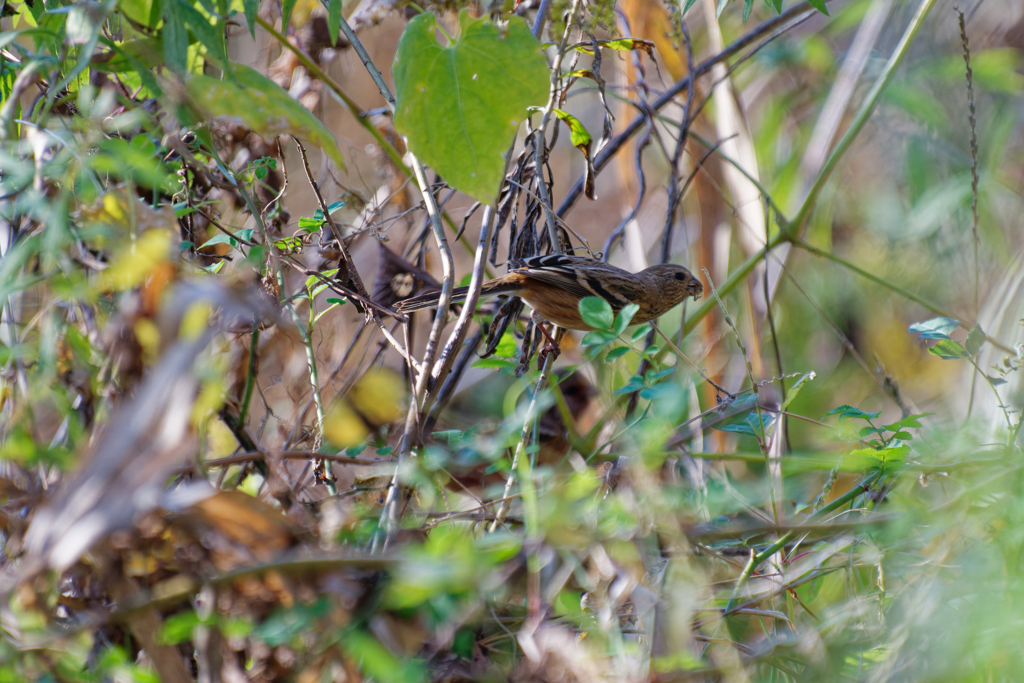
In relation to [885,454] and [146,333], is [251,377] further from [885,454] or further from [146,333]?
[885,454]

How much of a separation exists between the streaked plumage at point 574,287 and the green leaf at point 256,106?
2.90 ft

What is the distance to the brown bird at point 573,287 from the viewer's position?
2.50 m

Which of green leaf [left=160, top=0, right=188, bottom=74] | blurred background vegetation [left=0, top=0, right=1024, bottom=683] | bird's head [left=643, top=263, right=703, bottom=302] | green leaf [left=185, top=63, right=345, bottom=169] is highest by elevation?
bird's head [left=643, top=263, right=703, bottom=302]

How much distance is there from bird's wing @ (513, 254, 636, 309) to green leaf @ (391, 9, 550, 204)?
754 mm

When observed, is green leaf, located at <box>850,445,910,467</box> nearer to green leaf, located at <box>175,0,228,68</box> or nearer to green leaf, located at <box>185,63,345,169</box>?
green leaf, located at <box>185,63,345,169</box>

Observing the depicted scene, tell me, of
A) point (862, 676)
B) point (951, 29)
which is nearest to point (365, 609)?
point (862, 676)

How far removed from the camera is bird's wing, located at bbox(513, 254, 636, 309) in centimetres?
253

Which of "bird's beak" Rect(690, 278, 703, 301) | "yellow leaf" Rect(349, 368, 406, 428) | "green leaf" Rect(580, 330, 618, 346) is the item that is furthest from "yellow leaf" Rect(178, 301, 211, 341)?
"bird's beak" Rect(690, 278, 703, 301)

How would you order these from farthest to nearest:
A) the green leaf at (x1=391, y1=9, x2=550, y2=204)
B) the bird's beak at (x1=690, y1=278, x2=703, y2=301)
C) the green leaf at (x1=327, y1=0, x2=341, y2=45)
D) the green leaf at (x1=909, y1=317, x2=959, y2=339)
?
the bird's beak at (x1=690, y1=278, x2=703, y2=301) → the green leaf at (x1=909, y1=317, x2=959, y2=339) → the green leaf at (x1=391, y1=9, x2=550, y2=204) → the green leaf at (x1=327, y1=0, x2=341, y2=45)

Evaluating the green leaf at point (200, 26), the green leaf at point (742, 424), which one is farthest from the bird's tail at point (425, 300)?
the green leaf at point (200, 26)

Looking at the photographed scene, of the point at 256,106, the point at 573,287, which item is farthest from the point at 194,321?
the point at 573,287

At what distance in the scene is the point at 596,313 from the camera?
166 cm

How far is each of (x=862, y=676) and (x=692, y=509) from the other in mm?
393

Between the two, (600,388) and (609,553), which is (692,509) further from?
(600,388)
